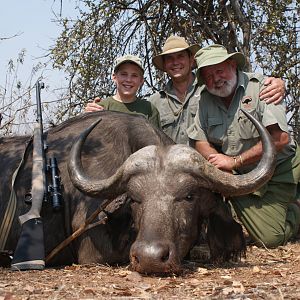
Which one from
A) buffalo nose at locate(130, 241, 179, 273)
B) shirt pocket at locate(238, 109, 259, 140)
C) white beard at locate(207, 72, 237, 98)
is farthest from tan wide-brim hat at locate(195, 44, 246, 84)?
buffalo nose at locate(130, 241, 179, 273)

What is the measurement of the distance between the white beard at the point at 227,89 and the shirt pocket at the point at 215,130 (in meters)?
0.28

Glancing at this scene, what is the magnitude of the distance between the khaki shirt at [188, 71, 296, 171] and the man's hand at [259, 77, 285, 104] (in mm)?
51

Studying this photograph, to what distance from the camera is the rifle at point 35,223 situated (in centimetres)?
522

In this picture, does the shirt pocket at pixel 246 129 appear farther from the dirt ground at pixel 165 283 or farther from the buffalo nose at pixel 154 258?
the buffalo nose at pixel 154 258

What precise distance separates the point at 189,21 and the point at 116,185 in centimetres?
547

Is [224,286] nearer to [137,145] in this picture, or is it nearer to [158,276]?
[158,276]

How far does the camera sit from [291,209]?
297 inches

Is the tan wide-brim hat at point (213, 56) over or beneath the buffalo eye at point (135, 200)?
over

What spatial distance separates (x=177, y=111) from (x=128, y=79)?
0.68m

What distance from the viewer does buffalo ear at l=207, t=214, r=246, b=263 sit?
19.3 feet

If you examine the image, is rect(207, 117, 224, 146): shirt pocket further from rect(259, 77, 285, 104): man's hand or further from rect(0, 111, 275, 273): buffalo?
rect(0, 111, 275, 273): buffalo

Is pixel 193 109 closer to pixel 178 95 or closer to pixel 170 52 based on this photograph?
pixel 178 95

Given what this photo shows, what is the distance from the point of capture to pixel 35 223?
5.54 metres

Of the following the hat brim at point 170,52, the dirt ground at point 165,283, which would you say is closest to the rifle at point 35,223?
the dirt ground at point 165,283
